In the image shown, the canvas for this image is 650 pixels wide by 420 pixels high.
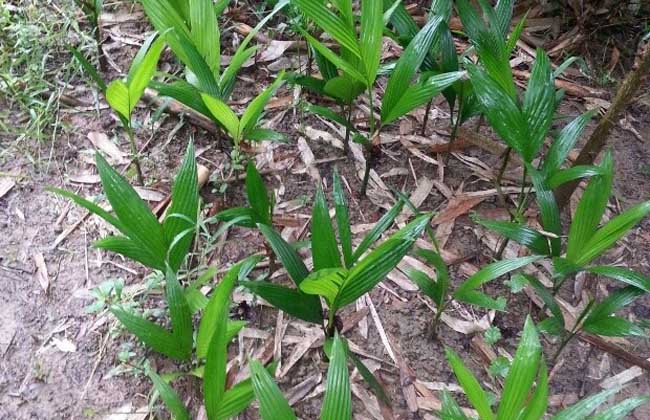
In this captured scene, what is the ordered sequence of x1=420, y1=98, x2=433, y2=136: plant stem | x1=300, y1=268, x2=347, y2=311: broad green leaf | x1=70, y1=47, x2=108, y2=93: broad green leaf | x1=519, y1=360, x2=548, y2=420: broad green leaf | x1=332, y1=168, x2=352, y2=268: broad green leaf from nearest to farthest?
x1=519, y1=360, x2=548, y2=420: broad green leaf < x1=300, y1=268, x2=347, y2=311: broad green leaf < x1=332, y1=168, x2=352, y2=268: broad green leaf < x1=70, y1=47, x2=108, y2=93: broad green leaf < x1=420, y1=98, x2=433, y2=136: plant stem

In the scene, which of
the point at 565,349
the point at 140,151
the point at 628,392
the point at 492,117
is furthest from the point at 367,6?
the point at 628,392

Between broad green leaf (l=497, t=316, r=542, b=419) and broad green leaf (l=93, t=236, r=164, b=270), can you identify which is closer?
broad green leaf (l=497, t=316, r=542, b=419)

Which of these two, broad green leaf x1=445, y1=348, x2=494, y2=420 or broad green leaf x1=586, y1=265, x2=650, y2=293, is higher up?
broad green leaf x1=586, y1=265, x2=650, y2=293

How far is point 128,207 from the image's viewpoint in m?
1.16

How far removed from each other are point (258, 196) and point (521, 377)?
0.59 meters

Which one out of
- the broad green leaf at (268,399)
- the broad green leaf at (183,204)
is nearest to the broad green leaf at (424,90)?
the broad green leaf at (183,204)

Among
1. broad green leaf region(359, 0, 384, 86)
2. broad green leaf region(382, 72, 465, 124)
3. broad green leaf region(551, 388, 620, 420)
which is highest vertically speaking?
broad green leaf region(359, 0, 384, 86)

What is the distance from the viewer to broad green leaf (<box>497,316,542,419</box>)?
0.95 m

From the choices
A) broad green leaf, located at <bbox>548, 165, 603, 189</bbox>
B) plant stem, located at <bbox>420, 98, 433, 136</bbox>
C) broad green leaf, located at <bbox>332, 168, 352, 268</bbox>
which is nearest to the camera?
broad green leaf, located at <bbox>332, 168, 352, 268</bbox>

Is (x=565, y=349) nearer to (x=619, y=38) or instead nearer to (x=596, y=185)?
(x=596, y=185)

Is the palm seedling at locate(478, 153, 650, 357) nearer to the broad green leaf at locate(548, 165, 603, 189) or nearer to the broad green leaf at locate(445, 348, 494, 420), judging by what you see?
the broad green leaf at locate(548, 165, 603, 189)

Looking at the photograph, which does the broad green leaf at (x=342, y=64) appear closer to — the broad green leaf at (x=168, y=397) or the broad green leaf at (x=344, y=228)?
the broad green leaf at (x=344, y=228)

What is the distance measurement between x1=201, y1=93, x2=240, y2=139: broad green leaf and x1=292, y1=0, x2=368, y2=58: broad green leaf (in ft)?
0.82

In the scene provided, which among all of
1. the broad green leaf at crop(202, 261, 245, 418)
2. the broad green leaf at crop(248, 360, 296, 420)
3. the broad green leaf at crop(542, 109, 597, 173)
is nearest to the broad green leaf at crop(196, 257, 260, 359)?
the broad green leaf at crop(202, 261, 245, 418)
